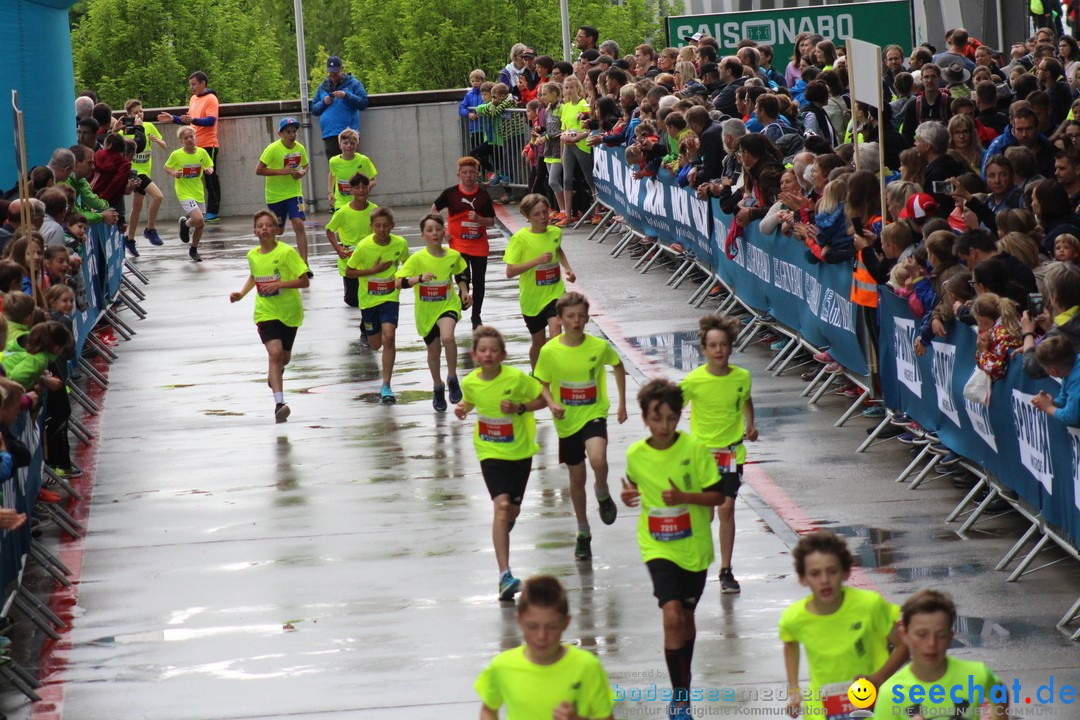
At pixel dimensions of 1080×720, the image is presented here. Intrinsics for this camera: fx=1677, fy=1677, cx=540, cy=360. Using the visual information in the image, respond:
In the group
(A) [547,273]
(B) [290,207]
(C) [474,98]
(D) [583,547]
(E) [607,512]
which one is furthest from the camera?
(C) [474,98]

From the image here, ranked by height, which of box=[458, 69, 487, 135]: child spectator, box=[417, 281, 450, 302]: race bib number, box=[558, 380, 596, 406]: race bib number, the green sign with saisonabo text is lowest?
box=[558, 380, 596, 406]: race bib number

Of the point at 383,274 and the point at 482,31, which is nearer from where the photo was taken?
the point at 383,274

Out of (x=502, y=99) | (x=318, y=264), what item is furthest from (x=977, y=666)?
(x=502, y=99)

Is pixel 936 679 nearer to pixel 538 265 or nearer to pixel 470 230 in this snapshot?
pixel 538 265

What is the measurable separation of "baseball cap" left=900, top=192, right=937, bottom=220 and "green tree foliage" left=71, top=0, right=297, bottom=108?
140 feet

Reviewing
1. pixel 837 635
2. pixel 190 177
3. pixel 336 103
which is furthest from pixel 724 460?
pixel 336 103

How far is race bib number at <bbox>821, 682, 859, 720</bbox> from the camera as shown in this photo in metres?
6.88

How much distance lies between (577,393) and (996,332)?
8.87 ft

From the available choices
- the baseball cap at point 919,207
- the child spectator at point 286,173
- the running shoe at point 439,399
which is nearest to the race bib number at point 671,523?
the baseball cap at point 919,207

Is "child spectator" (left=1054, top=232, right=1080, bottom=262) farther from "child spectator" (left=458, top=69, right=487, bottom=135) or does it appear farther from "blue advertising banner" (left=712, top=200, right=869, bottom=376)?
"child spectator" (left=458, top=69, right=487, bottom=135)

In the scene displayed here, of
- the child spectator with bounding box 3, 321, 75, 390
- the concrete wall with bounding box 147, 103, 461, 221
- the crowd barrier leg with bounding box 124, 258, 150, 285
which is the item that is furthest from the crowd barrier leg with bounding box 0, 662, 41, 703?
Answer: the concrete wall with bounding box 147, 103, 461, 221

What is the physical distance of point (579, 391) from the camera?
1105 centimetres

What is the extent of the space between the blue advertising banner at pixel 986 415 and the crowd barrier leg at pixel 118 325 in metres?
10.8

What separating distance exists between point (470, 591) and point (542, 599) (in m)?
4.70
